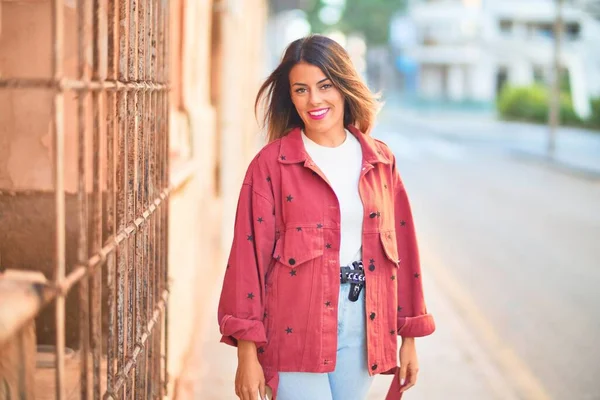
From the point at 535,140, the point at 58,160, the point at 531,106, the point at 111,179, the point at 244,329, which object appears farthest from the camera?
the point at 531,106

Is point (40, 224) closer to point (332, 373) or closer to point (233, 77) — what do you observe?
point (332, 373)

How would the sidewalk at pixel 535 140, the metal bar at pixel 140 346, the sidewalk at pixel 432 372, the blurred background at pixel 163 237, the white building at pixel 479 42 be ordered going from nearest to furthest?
the blurred background at pixel 163 237, the metal bar at pixel 140 346, the sidewalk at pixel 432 372, the sidewalk at pixel 535 140, the white building at pixel 479 42

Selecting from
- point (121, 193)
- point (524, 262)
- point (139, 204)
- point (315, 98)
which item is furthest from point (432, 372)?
point (524, 262)

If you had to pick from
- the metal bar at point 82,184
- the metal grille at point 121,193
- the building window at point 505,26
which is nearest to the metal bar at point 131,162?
the metal grille at point 121,193

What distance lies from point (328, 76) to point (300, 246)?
0.53 meters

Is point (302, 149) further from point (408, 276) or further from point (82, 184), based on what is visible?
point (82, 184)

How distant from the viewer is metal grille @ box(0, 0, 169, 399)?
164cm

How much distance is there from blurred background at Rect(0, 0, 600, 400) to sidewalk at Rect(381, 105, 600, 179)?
187 inches

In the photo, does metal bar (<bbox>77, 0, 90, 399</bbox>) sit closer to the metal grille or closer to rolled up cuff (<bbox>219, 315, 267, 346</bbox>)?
the metal grille

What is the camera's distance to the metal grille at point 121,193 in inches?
64.7

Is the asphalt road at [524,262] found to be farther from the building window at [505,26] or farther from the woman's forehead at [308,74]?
the building window at [505,26]

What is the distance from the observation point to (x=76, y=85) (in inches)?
67.2

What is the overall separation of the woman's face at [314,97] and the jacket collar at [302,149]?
0.07 m

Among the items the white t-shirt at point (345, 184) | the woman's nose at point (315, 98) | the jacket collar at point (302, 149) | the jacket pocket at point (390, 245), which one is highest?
the woman's nose at point (315, 98)
